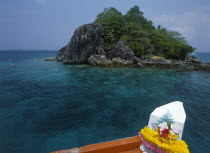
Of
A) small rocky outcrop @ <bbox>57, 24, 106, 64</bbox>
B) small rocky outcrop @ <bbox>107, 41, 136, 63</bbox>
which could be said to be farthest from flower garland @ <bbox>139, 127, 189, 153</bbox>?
small rocky outcrop @ <bbox>57, 24, 106, 64</bbox>

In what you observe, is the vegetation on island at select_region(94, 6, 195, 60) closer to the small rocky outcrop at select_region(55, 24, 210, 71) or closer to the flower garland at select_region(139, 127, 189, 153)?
the small rocky outcrop at select_region(55, 24, 210, 71)

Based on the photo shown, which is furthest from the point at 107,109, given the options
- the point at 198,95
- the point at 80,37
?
the point at 80,37

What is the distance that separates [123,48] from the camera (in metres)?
32.5

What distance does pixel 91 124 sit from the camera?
25.3 feet

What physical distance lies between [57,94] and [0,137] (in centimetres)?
659

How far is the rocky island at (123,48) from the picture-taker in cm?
3238

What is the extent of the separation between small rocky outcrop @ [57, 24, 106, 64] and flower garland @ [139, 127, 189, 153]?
32794 millimetres

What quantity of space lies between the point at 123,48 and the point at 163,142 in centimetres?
3096

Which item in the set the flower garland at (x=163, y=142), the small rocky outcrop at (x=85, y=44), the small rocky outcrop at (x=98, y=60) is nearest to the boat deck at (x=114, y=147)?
the flower garland at (x=163, y=142)

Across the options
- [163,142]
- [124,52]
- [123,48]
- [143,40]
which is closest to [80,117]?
[163,142]

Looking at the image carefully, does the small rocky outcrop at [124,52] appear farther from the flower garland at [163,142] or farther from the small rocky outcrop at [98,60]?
the flower garland at [163,142]

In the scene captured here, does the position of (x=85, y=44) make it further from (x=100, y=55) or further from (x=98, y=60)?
(x=98, y=60)

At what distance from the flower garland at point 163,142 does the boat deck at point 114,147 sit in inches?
12.2

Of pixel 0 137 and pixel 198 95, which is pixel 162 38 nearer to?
pixel 198 95
